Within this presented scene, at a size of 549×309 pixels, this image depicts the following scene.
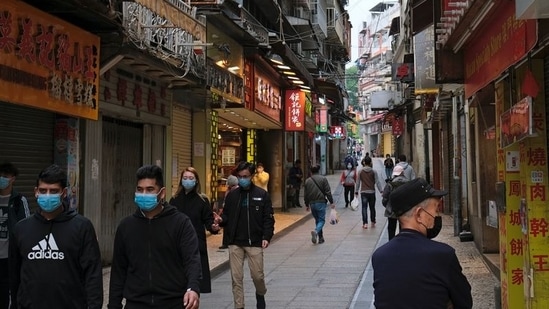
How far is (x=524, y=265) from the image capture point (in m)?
5.99

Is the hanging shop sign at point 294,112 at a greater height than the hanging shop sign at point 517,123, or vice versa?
the hanging shop sign at point 294,112

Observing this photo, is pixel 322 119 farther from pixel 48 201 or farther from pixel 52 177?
pixel 48 201

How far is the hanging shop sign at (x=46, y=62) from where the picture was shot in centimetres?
649

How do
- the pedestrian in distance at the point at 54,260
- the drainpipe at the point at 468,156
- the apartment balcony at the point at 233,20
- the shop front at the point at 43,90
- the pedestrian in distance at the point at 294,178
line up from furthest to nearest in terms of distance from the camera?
the pedestrian in distance at the point at 294,178 → the apartment balcony at the point at 233,20 → the drainpipe at the point at 468,156 → the shop front at the point at 43,90 → the pedestrian in distance at the point at 54,260

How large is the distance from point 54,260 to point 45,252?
0.08 metres

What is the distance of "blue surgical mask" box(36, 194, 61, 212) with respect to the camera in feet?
13.1

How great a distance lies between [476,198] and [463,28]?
541cm

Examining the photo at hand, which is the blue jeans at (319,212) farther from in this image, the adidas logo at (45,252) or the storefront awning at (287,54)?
the adidas logo at (45,252)

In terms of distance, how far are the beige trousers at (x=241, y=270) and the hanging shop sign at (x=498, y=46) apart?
3.41 meters

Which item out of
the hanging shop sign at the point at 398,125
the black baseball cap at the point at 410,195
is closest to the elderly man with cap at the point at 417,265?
A: the black baseball cap at the point at 410,195

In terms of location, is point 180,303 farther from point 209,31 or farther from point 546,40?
point 209,31

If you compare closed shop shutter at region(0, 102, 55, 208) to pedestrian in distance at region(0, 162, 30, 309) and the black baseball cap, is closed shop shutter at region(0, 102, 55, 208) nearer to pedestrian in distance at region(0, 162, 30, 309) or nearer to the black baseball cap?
pedestrian in distance at region(0, 162, 30, 309)

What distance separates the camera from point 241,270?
6.99 m

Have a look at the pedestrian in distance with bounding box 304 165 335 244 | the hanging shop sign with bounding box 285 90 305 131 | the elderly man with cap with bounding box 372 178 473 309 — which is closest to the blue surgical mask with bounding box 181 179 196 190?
the elderly man with cap with bounding box 372 178 473 309
